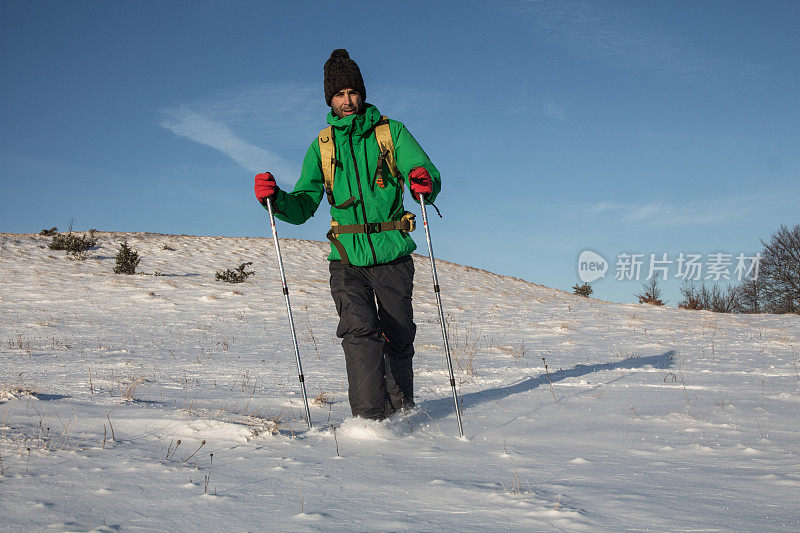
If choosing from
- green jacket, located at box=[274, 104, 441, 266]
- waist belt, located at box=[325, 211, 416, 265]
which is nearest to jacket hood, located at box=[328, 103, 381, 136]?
green jacket, located at box=[274, 104, 441, 266]

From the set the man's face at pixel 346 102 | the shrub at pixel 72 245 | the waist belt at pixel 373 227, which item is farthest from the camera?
the shrub at pixel 72 245

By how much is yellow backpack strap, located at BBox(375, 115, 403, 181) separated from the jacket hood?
2.5 inches

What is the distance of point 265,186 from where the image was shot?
13.4 feet

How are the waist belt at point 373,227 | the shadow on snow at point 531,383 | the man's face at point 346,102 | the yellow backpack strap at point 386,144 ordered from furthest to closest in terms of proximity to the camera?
the shadow on snow at point 531,383 → the man's face at point 346,102 → the yellow backpack strap at point 386,144 → the waist belt at point 373,227

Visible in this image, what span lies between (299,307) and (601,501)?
1117 centimetres

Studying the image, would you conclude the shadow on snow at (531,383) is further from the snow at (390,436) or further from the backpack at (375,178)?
the backpack at (375,178)

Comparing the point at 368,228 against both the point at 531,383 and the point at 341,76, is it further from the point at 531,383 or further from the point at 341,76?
the point at 531,383

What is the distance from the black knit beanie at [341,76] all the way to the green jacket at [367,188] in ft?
0.70

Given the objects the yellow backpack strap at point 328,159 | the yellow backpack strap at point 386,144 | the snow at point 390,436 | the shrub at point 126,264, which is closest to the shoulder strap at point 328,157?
the yellow backpack strap at point 328,159

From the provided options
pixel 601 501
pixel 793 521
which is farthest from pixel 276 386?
pixel 793 521

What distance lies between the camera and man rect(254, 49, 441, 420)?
13.0 ft

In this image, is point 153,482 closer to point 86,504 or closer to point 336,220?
point 86,504

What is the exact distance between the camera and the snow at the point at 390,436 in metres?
2.31

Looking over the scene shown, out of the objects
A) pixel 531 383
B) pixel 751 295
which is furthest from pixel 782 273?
pixel 531 383
